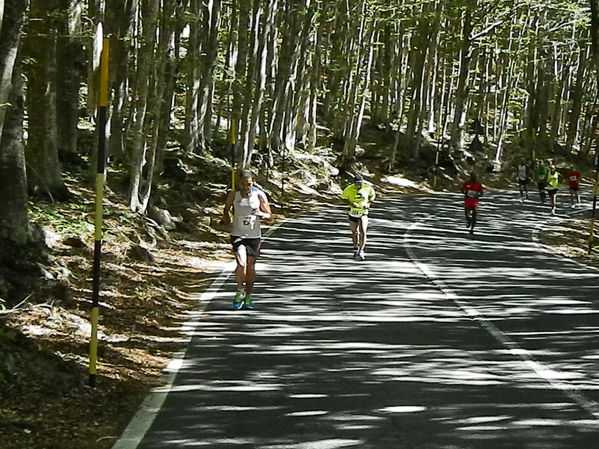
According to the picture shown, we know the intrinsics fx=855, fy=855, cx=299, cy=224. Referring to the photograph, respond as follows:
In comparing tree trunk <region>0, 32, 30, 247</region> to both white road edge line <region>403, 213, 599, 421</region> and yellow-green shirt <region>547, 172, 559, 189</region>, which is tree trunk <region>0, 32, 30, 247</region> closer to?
white road edge line <region>403, 213, 599, 421</region>

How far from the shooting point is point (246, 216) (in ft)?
39.4

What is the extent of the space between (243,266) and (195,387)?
422cm

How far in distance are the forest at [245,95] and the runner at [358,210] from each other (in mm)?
2858

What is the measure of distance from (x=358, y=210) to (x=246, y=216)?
25.1 ft

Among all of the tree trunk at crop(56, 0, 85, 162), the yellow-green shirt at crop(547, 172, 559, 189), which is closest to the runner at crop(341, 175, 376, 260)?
the tree trunk at crop(56, 0, 85, 162)

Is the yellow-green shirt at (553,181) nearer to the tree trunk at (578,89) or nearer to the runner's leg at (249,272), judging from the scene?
the tree trunk at (578,89)

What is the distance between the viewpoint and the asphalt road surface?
6531 millimetres

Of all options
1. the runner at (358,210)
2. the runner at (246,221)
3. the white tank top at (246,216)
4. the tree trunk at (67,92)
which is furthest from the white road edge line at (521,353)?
the tree trunk at (67,92)

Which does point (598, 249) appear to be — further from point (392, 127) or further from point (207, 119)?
point (392, 127)

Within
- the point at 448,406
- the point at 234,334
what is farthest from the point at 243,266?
the point at 448,406

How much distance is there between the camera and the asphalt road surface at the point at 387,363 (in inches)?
257

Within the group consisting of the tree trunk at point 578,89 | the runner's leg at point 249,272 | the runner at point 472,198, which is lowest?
the runner's leg at point 249,272

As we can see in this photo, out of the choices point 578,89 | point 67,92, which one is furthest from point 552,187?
point 578,89

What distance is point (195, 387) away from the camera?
791cm
